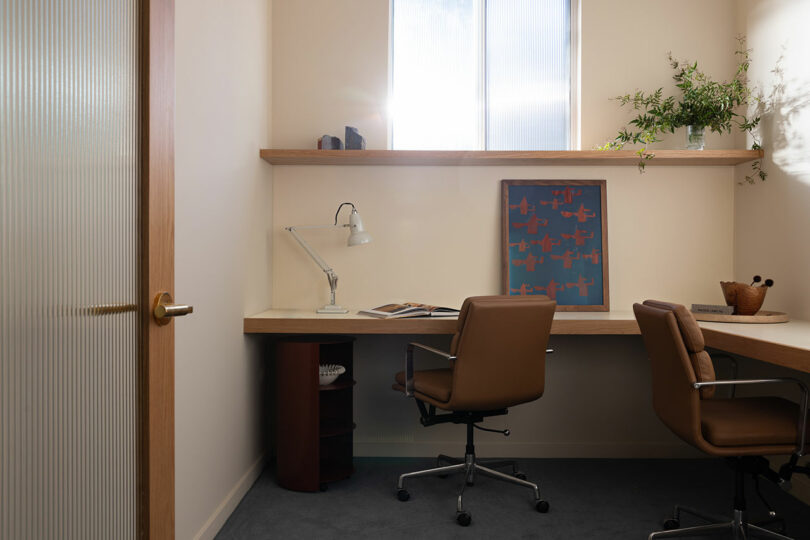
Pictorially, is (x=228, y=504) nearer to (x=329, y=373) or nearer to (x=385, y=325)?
(x=329, y=373)

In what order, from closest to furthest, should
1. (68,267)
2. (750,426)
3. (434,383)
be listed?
1. (68,267)
2. (750,426)
3. (434,383)

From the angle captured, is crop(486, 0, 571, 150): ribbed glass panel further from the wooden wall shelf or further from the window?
the wooden wall shelf

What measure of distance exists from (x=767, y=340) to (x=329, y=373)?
74.1 inches

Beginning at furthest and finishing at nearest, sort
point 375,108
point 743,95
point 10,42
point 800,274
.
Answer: point 375,108, point 743,95, point 800,274, point 10,42

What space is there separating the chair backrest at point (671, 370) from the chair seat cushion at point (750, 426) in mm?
65

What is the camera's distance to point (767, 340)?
2.13 meters

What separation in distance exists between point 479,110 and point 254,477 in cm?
242

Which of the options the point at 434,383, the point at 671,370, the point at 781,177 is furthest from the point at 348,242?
the point at 781,177

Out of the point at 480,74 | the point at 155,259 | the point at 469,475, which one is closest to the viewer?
the point at 155,259

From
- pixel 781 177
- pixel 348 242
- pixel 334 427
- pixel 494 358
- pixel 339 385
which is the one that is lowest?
pixel 334 427

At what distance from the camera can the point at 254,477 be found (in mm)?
2996

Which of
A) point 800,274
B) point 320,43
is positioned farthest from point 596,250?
point 320,43

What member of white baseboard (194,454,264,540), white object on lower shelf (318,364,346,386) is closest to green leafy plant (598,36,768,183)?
white object on lower shelf (318,364,346,386)

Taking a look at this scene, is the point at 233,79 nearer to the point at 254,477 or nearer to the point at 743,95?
the point at 254,477
